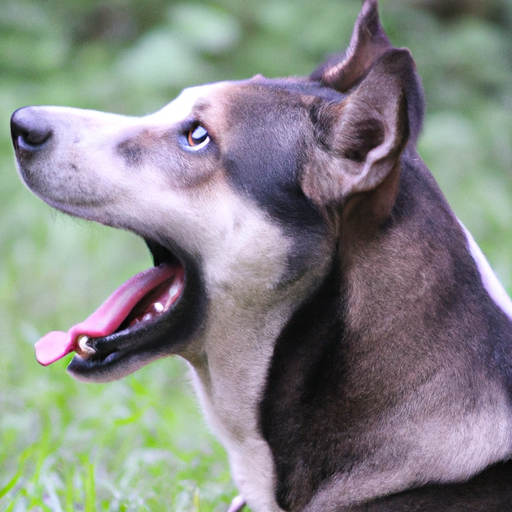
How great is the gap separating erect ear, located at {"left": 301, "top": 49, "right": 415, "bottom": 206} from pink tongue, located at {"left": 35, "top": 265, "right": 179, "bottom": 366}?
535mm

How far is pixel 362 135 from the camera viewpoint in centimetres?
224

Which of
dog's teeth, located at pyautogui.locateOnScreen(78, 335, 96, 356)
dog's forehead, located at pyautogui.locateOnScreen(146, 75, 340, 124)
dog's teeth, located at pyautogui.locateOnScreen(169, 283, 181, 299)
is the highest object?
dog's forehead, located at pyautogui.locateOnScreen(146, 75, 340, 124)

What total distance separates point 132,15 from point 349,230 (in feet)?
16.9

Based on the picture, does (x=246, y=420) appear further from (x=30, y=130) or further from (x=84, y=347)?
(x=30, y=130)

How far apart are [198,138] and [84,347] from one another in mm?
661

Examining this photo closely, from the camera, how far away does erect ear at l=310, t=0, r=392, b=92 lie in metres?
2.58

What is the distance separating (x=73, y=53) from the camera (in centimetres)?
698

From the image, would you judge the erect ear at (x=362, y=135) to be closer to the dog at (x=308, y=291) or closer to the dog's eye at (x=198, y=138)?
the dog at (x=308, y=291)

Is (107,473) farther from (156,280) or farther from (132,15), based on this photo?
(132,15)

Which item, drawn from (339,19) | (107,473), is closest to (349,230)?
(107,473)

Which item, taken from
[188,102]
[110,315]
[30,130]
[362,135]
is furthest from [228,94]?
[110,315]

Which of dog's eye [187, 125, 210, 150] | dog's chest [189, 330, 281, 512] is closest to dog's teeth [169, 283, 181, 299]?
dog's chest [189, 330, 281, 512]

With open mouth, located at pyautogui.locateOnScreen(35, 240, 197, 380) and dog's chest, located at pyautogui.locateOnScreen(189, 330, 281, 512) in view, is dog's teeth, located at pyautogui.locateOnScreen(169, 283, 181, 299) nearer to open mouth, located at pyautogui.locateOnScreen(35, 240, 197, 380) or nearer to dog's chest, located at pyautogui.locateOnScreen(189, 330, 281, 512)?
open mouth, located at pyautogui.locateOnScreen(35, 240, 197, 380)

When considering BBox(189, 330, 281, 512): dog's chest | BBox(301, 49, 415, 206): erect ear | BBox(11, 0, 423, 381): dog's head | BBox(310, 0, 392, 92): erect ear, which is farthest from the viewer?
BBox(310, 0, 392, 92): erect ear
